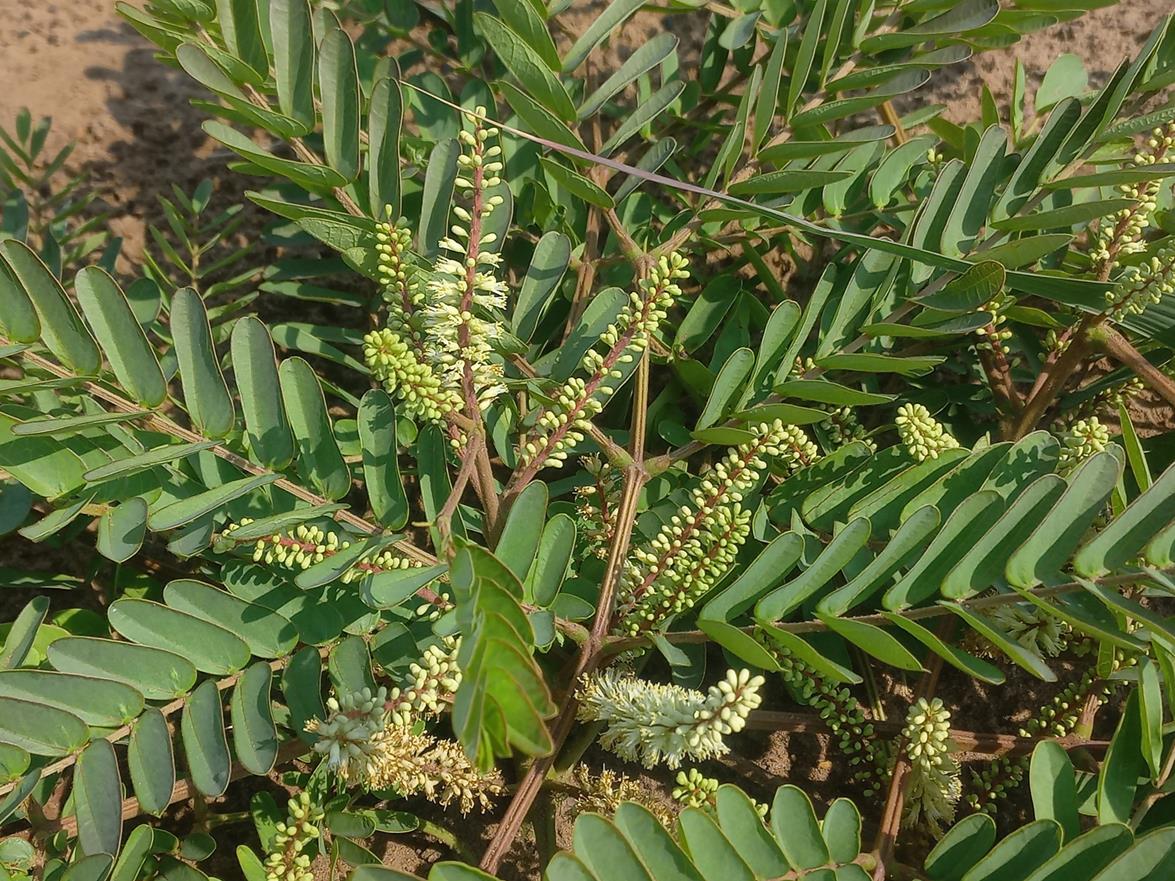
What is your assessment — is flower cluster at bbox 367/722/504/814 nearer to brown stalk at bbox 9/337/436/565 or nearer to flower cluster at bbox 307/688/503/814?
flower cluster at bbox 307/688/503/814

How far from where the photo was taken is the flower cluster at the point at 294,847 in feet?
3.90

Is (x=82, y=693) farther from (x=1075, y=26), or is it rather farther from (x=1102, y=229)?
(x=1075, y=26)

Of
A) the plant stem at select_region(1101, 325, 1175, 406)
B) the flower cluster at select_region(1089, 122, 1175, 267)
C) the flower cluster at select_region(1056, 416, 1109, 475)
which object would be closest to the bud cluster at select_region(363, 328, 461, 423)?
the flower cluster at select_region(1056, 416, 1109, 475)

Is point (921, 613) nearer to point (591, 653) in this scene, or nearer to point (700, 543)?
point (700, 543)

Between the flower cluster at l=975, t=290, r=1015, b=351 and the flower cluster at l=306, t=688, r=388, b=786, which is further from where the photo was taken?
the flower cluster at l=975, t=290, r=1015, b=351

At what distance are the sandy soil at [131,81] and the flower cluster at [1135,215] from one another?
0.96m

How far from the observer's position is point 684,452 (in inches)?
58.9

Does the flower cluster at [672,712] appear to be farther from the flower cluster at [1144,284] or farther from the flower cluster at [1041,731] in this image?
the flower cluster at [1144,284]

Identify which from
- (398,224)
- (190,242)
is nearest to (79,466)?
(398,224)

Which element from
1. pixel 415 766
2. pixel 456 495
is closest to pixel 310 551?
pixel 456 495

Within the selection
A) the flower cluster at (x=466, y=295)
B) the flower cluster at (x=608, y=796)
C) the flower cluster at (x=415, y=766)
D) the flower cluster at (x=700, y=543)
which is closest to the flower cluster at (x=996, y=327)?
the flower cluster at (x=700, y=543)

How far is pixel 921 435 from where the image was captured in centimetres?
133

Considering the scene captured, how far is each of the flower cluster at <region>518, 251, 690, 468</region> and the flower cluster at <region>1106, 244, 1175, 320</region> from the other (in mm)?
662

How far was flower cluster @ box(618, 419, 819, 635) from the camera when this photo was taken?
4.04ft
